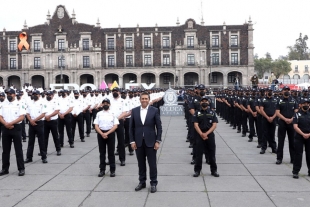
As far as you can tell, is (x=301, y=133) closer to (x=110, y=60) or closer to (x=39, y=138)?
(x=39, y=138)

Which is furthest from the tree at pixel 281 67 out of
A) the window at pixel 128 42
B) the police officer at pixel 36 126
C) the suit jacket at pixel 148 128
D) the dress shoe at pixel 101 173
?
the suit jacket at pixel 148 128

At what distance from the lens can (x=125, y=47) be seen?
187 feet

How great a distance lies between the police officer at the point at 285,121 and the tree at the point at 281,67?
77625 mm

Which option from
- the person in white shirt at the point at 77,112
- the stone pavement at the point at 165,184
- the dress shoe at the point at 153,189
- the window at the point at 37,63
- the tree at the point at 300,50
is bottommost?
the stone pavement at the point at 165,184

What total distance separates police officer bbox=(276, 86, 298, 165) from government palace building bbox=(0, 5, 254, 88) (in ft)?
148

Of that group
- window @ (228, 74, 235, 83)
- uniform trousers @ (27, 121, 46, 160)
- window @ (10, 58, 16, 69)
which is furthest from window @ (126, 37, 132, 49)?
uniform trousers @ (27, 121, 46, 160)

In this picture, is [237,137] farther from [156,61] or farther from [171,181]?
[156,61]

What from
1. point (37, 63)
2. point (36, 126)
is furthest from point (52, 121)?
point (37, 63)

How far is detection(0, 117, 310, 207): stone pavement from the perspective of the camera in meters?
6.64

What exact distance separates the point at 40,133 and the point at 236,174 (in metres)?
5.19

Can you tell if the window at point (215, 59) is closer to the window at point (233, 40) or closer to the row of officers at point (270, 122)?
the window at point (233, 40)

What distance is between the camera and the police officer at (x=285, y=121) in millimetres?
9703

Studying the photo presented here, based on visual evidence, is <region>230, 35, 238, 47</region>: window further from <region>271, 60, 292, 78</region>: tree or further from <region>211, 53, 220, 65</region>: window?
<region>271, 60, 292, 78</region>: tree

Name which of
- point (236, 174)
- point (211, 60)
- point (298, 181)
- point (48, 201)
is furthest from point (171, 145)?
point (211, 60)
